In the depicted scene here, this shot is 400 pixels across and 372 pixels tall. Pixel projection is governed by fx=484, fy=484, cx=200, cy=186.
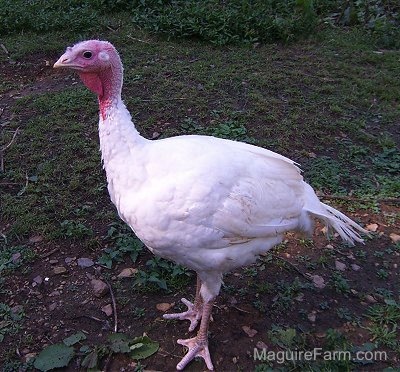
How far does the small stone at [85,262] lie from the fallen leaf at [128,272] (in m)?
0.26

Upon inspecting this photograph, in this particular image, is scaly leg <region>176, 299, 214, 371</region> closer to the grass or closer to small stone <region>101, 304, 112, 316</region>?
the grass

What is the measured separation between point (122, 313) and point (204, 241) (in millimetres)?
1083

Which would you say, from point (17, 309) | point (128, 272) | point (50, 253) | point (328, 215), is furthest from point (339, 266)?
point (17, 309)

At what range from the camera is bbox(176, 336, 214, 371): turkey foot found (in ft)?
10.3

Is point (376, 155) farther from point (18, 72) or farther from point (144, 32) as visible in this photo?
point (18, 72)

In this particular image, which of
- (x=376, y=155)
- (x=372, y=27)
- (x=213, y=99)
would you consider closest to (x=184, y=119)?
(x=213, y=99)

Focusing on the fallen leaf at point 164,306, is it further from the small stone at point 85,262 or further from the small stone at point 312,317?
the small stone at point 312,317

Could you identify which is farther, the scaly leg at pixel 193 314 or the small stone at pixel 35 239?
the small stone at pixel 35 239

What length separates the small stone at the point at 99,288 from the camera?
3.57m

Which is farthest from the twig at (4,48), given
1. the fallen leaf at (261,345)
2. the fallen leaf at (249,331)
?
the fallen leaf at (261,345)

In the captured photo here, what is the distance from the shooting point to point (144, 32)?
24.3 feet

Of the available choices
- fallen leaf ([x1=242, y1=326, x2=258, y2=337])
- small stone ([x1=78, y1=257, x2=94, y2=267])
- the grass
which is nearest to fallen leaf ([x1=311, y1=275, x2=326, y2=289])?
the grass

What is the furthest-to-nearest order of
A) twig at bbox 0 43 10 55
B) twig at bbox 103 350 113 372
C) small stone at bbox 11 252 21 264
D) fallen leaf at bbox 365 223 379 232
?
twig at bbox 0 43 10 55 < fallen leaf at bbox 365 223 379 232 < small stone at bbox 11 252 21 264 < twig at bbox 103 350 113 372

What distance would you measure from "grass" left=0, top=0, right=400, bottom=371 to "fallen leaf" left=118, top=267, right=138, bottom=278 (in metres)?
0.06
